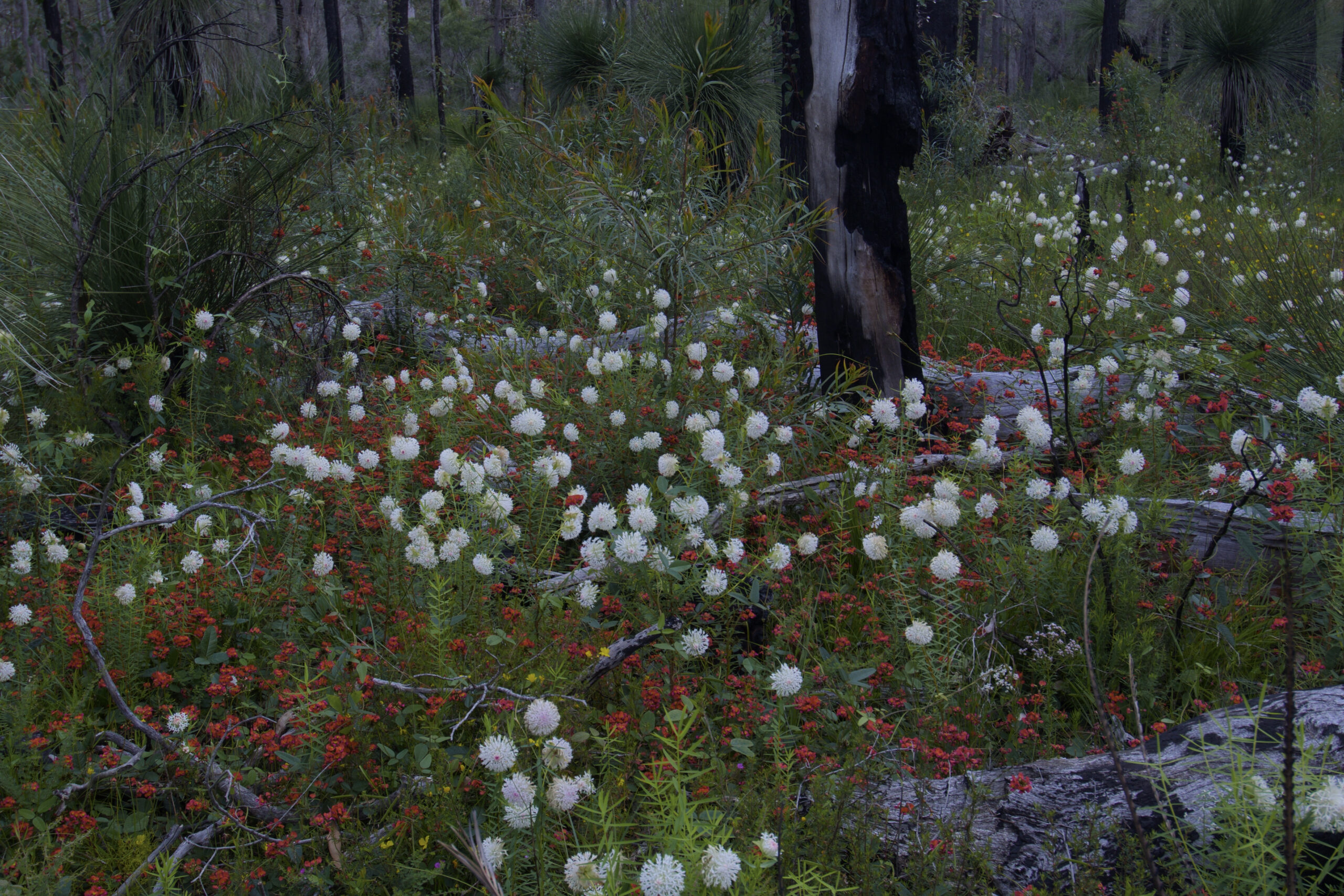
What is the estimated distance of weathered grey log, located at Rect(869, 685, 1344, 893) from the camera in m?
1.49

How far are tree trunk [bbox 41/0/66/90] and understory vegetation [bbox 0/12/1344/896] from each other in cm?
329

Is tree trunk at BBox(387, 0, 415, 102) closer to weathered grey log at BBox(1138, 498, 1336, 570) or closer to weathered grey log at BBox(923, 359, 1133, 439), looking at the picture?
weathered grey log at BBox(923, 359, 1133, 439)

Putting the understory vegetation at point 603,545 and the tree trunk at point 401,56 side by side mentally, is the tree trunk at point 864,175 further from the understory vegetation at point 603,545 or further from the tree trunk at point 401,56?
the tree trunk at point 401,56

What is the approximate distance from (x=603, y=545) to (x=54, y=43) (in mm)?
8562

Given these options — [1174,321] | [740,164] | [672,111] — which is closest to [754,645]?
[1174,321]

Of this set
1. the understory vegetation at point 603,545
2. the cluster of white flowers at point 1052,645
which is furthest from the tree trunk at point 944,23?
the cluster of white flowers at point 1052,645

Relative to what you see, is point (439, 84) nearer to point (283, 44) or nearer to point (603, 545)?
point (283, 44)

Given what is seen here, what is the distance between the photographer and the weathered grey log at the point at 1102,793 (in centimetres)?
149

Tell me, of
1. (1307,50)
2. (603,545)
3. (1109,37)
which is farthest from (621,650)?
(1109,37)

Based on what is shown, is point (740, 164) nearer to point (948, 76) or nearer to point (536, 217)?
point (536, 217)

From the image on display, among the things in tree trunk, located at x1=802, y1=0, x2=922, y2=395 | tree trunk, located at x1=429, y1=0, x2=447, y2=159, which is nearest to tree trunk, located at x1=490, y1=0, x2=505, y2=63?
tree trunk, located at x1=429, y1=0, x2=447, y2=159

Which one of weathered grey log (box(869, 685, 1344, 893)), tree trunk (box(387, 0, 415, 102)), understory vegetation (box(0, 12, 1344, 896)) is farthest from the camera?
tree trunk (box(387, 0, 415, 102))

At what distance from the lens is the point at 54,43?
7590 mm

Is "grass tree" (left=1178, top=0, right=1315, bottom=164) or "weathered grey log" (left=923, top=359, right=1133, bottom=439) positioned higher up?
"grass tree" (left=1178, top=0, right=1315, bottom=164)
